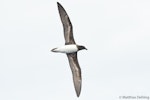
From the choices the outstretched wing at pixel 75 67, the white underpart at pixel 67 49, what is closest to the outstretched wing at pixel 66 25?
the white underpart at pixel 67 49

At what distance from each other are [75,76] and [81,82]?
2.98 ft

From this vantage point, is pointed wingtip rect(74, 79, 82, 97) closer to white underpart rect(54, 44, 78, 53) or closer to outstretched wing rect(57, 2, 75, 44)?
white underpart rect(54, 44, 78, 53)

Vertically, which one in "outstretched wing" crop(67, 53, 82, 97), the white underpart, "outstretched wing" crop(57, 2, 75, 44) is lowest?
"outstretched wing" crop(67, 53, 82, 97)

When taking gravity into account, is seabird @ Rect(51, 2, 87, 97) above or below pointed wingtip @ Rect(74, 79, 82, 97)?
above

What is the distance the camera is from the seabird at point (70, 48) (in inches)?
2021

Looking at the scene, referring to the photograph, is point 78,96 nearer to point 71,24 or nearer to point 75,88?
point 75,88

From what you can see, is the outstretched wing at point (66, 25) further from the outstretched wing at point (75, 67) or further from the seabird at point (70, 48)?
the outstretched wing at point (75, 67)

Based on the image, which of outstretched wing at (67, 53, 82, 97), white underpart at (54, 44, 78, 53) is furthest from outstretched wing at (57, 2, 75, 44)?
outstretched wing at (67, 53, 82, 97)

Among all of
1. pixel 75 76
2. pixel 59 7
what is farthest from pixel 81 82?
pixel 59 7

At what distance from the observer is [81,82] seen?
52.8 meters

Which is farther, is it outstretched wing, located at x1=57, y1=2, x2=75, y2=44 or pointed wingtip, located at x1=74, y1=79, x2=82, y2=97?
pointed wingtip, located at x1=74, y1=79, x2=82, y2=97

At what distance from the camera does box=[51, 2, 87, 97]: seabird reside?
51344 millimetres

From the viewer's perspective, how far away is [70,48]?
169ft

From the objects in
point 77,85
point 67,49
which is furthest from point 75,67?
point 67,49
